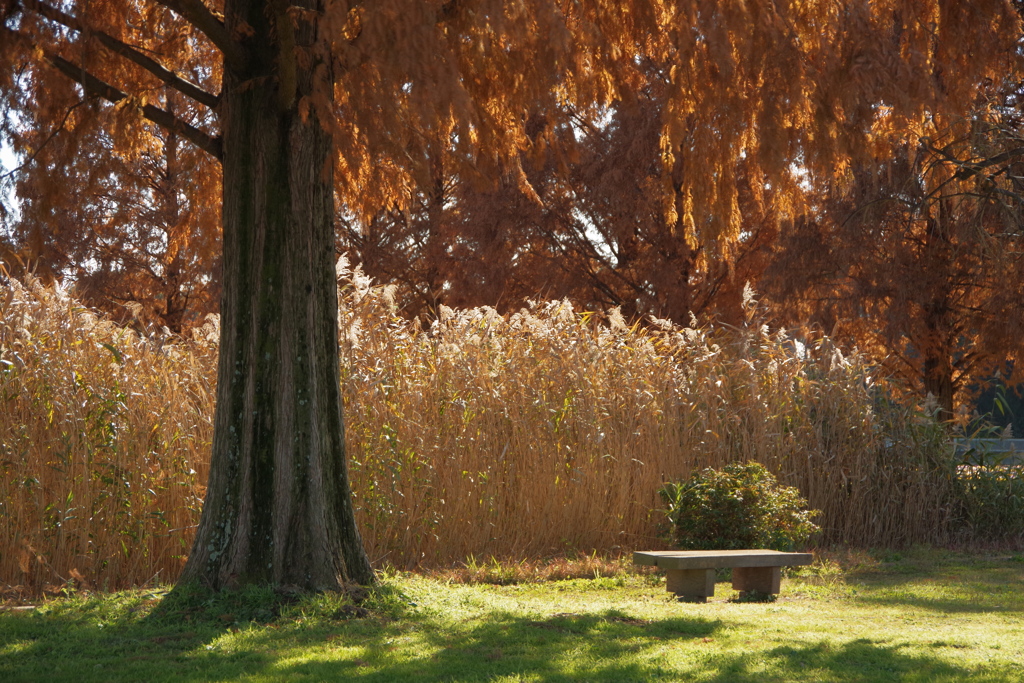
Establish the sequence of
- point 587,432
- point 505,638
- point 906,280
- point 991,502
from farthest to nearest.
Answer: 1. point 906,280
2. point 991,502
3. point 587,432
4. point 505,638

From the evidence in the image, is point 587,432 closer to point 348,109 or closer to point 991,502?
point 348,109

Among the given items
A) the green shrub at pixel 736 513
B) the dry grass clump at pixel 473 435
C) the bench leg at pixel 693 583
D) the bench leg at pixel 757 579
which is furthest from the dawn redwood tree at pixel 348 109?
the green shrub at pixel 736 513

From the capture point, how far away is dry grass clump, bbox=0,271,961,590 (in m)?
6.23

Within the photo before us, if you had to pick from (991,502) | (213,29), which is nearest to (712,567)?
(213,29)

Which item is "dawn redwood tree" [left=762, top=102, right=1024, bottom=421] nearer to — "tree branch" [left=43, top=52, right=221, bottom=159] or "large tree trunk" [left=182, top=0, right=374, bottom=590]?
"large tree trunk" [left=182, top=0, right=374, bottom=590]

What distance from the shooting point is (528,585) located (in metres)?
6.58

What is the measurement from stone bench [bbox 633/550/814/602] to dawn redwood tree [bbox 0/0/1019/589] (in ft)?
5.82

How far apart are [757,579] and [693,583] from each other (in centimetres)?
50

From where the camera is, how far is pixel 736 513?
23.3 feet

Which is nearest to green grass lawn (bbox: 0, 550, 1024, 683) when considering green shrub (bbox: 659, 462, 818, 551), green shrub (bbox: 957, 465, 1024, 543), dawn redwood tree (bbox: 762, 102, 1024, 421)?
green shrub (bbox: 659, 462, 818, 551)

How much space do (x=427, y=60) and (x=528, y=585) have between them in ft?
12.1

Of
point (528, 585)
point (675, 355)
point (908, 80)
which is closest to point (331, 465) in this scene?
point (528, 585)

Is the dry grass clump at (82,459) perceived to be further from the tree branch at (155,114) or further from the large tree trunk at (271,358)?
the tree branch at (155,114)

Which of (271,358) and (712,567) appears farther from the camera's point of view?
(712,567)
